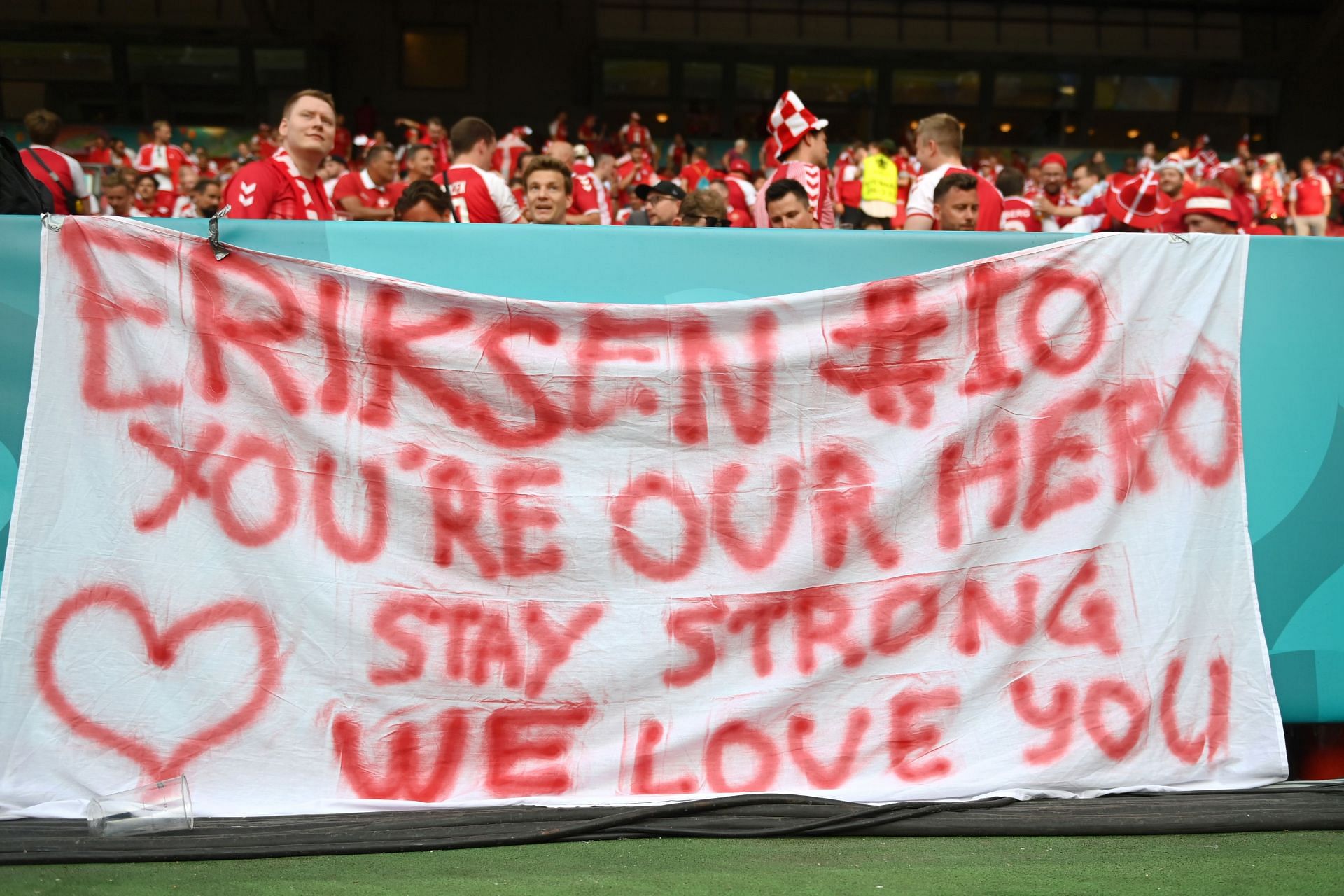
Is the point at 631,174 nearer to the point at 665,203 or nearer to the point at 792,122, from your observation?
the point at 665,203

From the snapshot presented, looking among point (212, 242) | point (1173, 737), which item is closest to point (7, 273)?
point (212, 242)

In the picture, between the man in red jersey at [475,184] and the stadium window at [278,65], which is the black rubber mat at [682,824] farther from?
the stadium window at [278,65]

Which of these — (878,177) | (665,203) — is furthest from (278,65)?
(665,203)

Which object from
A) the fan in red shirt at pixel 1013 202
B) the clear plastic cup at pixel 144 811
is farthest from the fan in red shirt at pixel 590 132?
the clear plastic cup at pixel 144 811

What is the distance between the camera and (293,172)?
5.04 meters

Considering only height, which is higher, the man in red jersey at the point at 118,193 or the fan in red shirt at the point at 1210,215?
the man in red jersey at the point at 118,193

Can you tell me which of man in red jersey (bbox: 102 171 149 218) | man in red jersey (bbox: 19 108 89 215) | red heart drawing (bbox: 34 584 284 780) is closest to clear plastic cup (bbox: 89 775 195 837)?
red heart drawing (bbox: 34 584 284 780)

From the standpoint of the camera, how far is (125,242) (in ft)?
11.7

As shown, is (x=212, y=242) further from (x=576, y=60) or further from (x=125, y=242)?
(x=576, y=60)

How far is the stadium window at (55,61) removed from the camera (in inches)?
949

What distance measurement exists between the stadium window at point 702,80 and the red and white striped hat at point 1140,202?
15.5 meters

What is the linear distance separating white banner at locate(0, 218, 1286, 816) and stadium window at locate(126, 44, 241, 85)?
2300 cm

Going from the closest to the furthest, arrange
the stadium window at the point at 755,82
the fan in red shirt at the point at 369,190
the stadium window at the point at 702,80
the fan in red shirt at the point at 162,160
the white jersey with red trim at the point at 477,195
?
the white jersey with red trim at the point at 477,195
the fan in red shirt at the point at 369,190
the fan in red shirt at the point at 162,160
the stadium window at the point at 702,80
the stadium window at the point at 755,82

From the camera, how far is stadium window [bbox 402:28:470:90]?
25094 mm
